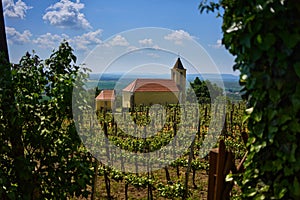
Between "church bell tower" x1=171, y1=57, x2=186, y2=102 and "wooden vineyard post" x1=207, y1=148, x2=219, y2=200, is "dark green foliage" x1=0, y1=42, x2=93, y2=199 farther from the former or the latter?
"church bell tower" x1=171, y1=57, x2=186, y2=102

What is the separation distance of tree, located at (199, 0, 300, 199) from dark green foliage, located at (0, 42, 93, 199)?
157cm

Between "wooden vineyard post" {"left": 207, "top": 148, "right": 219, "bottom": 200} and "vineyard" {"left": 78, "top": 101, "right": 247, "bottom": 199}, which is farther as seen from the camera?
"vineyard" {"left": 78, "top": 101, "right": 247, "bottom": 199}

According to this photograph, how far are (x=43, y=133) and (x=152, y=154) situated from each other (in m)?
4.38

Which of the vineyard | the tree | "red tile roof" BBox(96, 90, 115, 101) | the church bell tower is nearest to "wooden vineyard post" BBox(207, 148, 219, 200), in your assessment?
the tree

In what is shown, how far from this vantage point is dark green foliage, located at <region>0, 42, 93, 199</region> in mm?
2801

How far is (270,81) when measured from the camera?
169 cm

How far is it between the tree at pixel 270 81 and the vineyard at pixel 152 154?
70.2 inches

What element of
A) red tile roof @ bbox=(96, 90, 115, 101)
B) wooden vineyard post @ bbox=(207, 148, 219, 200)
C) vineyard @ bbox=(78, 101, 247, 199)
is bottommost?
vineyard @ bbox=(78, 101, 247, 199)

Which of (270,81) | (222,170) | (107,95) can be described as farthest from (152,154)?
(270,81)

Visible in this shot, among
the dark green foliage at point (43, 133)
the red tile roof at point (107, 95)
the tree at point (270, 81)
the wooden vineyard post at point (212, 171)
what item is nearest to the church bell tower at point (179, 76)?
the red tile roof at point (107, 95)

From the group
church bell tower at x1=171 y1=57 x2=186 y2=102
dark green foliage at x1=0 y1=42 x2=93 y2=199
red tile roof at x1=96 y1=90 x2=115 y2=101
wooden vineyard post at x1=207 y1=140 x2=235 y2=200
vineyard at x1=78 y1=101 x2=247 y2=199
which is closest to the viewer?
wooden vineyard post at x1=207 y1=140 x2=235 y2=200

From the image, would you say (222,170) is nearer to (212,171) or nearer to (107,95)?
(212,171)

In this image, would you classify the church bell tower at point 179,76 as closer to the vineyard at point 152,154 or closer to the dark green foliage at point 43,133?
the vineyard at point 152,154

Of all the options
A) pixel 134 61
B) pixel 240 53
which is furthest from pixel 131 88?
pixel 240 53
